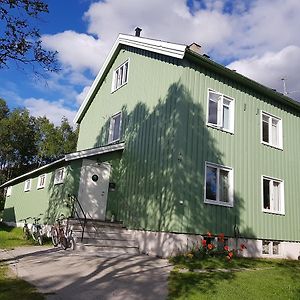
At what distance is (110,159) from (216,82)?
6.02 m

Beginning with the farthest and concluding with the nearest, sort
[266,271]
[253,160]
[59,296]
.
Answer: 1. [253,160]
2. [266,271]
3. [59,296]

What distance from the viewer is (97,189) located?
16.1 m

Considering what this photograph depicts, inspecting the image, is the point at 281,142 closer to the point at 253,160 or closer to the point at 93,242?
the point at 253,160

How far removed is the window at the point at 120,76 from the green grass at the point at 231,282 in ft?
33.7

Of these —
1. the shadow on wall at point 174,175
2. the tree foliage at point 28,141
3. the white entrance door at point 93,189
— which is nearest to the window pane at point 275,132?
the shadow on wall at point 174,175

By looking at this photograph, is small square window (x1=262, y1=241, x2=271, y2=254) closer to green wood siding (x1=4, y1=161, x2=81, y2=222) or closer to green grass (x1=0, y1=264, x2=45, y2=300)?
green wood siding (x1=4, y1=161, x2=81, y2=222)

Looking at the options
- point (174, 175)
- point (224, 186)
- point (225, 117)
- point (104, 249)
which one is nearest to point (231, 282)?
point (174, 175)

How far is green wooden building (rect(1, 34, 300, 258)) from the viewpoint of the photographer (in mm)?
13305

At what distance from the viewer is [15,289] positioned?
7.14 meters

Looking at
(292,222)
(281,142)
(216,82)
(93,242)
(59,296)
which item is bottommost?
(59,296)

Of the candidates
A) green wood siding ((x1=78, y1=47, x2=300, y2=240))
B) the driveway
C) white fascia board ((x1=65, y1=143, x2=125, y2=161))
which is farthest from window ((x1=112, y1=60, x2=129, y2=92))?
the driveway

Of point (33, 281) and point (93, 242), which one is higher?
point (93, 242)

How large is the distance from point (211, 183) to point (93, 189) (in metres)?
5.48

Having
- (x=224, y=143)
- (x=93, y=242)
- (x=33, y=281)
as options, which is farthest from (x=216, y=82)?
(x=33, y=281)
